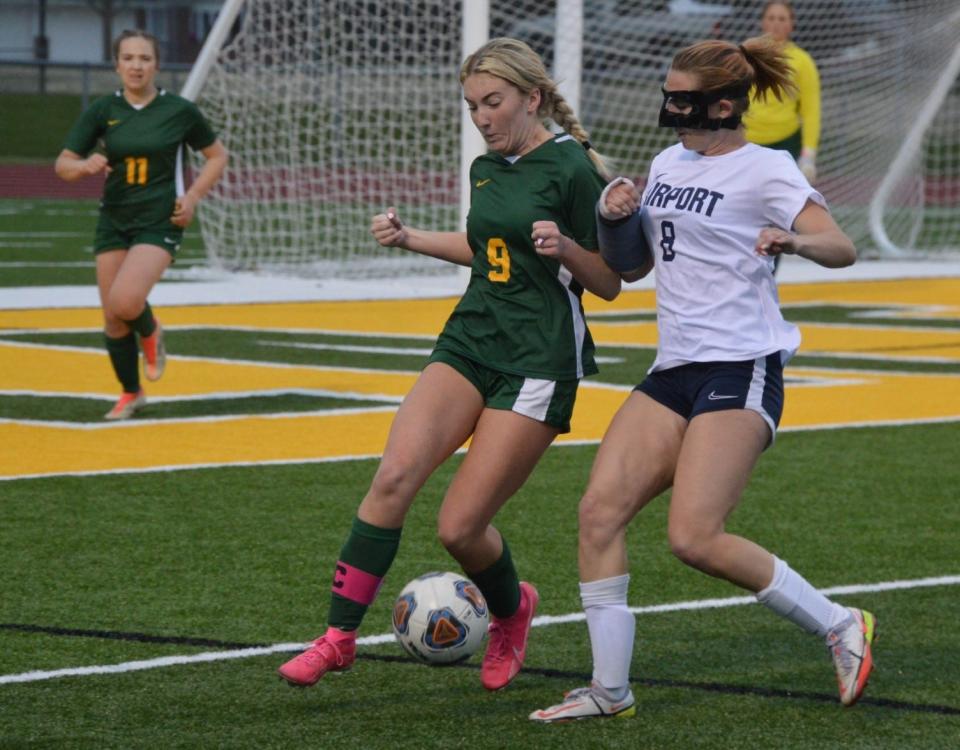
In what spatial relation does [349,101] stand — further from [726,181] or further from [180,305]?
[726,181]

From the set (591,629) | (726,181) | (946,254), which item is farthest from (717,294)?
(946,254)

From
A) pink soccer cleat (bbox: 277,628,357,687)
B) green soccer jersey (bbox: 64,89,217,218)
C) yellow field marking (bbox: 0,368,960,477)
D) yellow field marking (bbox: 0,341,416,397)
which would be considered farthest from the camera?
yellow field marking (bbox: 0,341,416,397)

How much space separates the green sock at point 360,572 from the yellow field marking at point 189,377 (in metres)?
6.57

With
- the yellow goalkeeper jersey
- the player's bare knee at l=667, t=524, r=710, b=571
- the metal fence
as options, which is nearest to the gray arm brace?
the player's bare knee at l=667, t=524, r=710, b=571

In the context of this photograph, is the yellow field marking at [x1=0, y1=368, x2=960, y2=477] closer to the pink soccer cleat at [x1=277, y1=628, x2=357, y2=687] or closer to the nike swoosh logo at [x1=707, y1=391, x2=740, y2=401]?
the pink soccer cleat at [x1=277, y1=628, x2=357, y2=687]

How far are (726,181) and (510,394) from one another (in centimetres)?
85

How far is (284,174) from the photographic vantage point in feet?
65.7

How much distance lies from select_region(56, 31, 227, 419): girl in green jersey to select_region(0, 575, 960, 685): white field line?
4804 mm

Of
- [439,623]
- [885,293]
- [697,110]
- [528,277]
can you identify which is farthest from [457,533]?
[885,293]

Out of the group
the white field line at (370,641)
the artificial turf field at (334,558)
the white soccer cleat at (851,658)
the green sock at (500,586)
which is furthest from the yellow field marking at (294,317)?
the white soccer cleat at (851,658)

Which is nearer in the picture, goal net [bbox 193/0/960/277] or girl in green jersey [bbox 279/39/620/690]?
girl in green jersey [bbox 279/39/620/690]

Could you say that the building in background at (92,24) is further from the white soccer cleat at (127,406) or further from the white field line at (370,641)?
the white field line at (370,641)

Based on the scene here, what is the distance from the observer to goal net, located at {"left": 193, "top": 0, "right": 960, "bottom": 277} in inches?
773

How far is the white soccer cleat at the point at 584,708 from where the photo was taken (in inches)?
213
